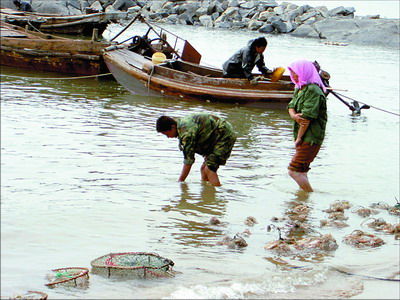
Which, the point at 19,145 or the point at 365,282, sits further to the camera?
the point at 19,145

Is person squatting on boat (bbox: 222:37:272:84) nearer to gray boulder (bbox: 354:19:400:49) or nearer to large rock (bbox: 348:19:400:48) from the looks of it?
gray boulder (bbox: 354:19:400:49)

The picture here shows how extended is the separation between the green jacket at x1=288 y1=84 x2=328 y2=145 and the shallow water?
0.84 meters

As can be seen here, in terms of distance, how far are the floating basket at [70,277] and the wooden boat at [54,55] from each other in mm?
11581

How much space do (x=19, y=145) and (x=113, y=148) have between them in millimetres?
1351

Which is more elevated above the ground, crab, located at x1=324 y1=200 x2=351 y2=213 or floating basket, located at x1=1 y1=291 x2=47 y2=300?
floating basket, located at x1=1 y1=291 x2=47 y2=300

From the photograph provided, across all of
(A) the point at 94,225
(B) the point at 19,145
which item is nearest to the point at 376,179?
(A) the point at 94,225

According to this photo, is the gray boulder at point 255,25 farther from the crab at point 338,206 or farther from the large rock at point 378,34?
the crab at point 338,206

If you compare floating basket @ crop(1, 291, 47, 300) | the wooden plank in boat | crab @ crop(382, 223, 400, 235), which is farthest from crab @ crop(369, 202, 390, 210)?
the wooden plank in boat

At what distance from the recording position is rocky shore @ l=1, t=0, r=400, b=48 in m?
40.1

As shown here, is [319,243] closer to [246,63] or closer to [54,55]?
[246,63]

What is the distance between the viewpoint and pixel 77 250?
15.5 feet

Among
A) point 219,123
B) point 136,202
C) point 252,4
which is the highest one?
point 252,4

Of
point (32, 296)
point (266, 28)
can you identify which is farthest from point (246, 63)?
point (266, 28)

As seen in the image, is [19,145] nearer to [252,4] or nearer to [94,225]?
[94,225]
